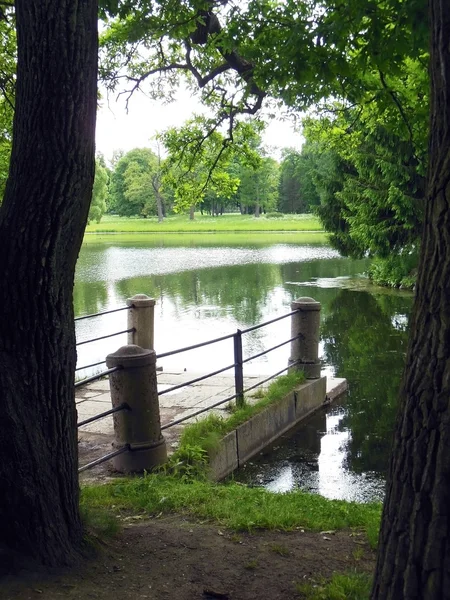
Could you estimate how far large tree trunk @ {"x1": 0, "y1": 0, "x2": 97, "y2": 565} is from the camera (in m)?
3.61

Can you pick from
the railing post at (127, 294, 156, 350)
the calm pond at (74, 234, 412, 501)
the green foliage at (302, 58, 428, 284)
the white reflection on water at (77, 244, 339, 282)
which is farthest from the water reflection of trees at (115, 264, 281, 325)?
the railing post at (127, 294, 156, 350)

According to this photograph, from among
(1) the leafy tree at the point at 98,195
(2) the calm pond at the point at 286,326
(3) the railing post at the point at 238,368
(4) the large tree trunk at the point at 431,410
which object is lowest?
(2) the calm pond at the point at 286,326

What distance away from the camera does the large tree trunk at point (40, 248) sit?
142 inches

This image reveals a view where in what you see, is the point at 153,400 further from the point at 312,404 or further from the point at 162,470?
the point at 312,404

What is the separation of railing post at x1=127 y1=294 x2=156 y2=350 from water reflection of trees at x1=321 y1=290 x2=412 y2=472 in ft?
9.92

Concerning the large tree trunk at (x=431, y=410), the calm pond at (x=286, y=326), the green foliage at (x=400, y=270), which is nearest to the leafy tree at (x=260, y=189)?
the calm pond at (x=286, y=326)

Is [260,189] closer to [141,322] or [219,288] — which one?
[219,288]

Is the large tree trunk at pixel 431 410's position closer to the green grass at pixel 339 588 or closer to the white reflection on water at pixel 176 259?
the green grass at pixel 339 588

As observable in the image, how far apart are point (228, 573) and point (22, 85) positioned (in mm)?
2879

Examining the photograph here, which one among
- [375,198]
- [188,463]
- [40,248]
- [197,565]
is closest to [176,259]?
[375,198]

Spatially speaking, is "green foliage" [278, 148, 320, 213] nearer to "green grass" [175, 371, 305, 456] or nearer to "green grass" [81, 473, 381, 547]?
"green grass" [175, 371, 305, 456]

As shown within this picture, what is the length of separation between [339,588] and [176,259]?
3793 centimetres

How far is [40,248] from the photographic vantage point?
11.9 feet

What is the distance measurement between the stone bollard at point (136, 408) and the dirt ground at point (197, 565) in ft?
4.20
